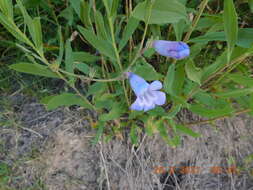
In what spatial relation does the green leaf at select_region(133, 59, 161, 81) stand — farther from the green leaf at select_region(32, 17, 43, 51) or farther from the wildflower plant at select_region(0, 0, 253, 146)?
the green leaf at select_region(32, 17, 43, 51)

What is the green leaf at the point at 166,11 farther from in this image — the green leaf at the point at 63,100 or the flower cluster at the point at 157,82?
the green leaf at the point at 63,100

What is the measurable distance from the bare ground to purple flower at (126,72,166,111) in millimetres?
516

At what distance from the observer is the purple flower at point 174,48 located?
0.87m

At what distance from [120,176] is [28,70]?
777 millimetres

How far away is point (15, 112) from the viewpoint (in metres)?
1.56

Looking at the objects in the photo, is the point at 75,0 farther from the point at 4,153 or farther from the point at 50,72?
the point at 4,153

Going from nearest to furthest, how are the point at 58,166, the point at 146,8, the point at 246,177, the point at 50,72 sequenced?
1. the point at 146,8
2. the point at 50,72
3. the point at 58,166
4. the point at 246,177

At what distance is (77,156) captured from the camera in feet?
4.96

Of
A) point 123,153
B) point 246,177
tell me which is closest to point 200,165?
point 246,177

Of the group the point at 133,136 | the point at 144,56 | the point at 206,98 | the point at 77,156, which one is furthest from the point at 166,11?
the point at 77,156

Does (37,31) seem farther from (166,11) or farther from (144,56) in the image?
(144,56)
